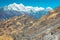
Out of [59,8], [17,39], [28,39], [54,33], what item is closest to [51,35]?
[54,33]

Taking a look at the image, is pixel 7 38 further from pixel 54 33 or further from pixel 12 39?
pixel 54 33

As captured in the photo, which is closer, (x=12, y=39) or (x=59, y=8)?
(x=12, y=39)

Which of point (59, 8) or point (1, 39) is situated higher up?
point (59, 8)

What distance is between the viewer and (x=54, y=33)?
154 feet

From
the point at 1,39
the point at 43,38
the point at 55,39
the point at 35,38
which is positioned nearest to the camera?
the point at 55,39

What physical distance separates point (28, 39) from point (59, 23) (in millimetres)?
10778

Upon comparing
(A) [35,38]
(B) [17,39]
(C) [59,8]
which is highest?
(C) [59,8]

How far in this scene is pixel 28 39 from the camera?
5997cm

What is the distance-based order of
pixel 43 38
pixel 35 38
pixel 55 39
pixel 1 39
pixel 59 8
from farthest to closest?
pixel 59 8 < pixel 1 39 < pixel 35 38 < pixel 43 38 < pixel 55 39

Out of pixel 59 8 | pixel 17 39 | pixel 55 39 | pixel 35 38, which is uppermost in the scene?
pixel 59 8

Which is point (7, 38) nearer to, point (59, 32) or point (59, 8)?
point (59, 32)

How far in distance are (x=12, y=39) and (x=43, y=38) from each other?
1876 centimetres

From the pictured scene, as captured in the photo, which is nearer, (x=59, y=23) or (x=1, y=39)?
(x=59, y=23)

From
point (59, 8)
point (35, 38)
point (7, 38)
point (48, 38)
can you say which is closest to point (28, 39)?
point (35, 38)
